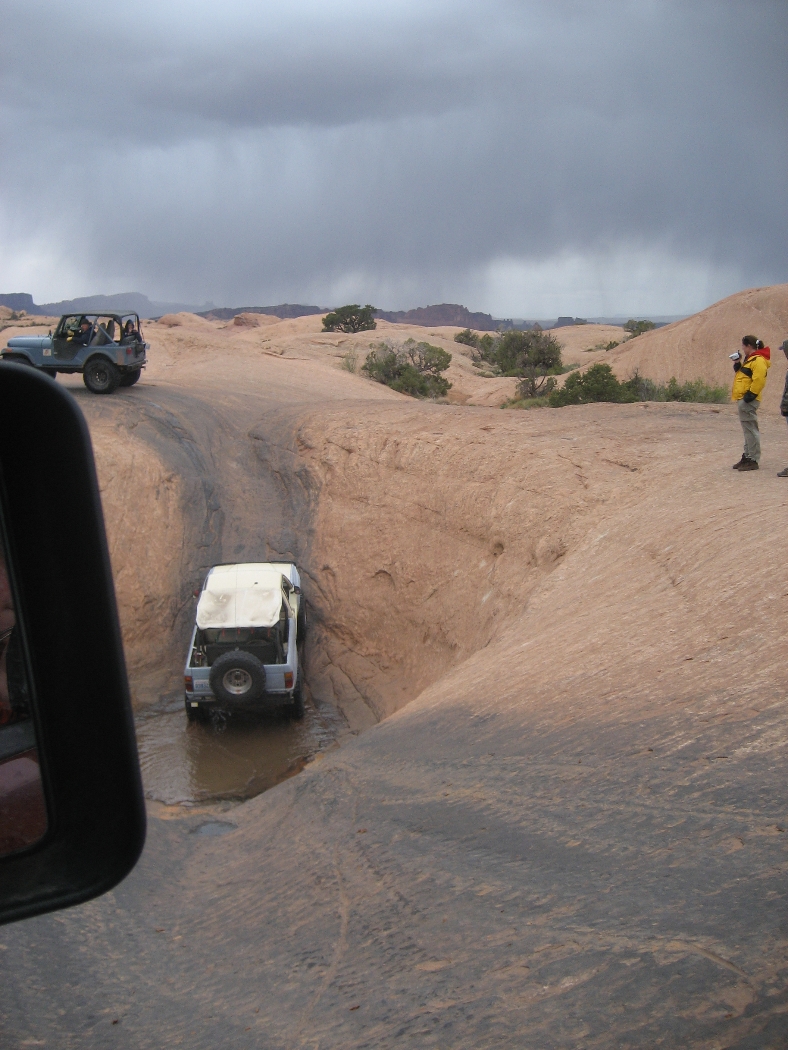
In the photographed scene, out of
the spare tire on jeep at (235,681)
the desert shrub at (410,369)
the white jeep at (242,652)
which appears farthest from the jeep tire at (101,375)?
the desert shrub at (410,369)

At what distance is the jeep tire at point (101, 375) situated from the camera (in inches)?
842

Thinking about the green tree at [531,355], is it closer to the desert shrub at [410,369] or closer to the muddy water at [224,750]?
the desert shrub at [410,369]

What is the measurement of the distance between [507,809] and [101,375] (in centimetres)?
1870

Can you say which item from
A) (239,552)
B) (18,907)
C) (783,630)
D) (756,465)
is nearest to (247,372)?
(239,552)

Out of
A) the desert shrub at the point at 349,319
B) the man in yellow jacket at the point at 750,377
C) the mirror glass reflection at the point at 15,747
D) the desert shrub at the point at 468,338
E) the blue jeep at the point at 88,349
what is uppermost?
the desert shrub at the point at 349,319

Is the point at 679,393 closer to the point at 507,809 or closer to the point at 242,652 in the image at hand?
the point at 242,652

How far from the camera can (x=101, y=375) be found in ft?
71.1

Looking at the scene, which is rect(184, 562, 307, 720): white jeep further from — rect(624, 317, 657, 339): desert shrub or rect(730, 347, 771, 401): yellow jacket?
rect(624, 317, 657, 339): desert shrub

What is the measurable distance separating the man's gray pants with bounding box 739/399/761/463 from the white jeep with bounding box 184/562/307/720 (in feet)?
24.2

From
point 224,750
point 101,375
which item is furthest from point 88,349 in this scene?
point 224,750

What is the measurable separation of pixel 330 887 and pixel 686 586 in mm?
5192

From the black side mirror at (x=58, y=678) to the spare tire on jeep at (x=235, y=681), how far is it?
33.7 feet

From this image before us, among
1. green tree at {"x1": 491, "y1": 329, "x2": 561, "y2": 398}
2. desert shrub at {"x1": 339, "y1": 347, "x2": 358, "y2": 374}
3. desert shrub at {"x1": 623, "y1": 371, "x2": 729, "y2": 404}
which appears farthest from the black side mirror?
green tree at {"x1": 491, "y1": 329, "x2": 561, "y2": 398}

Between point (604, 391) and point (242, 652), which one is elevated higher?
point (604, 391)
